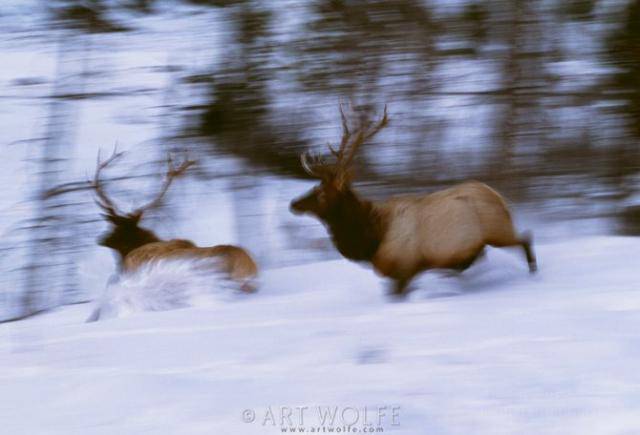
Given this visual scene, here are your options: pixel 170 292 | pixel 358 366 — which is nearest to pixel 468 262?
pixel 358 366

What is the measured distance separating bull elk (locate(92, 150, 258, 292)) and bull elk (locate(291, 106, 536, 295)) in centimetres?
102

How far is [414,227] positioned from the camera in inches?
250

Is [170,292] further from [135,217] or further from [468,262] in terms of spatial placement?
[468,262]

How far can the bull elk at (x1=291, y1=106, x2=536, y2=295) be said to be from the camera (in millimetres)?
6121

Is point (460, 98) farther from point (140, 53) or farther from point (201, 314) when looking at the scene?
point (201, 314)

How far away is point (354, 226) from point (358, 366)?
2.68 m

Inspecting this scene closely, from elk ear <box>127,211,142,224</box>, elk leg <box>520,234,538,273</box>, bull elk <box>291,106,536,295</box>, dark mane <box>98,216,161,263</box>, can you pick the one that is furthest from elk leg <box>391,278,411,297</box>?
elk ear <box>127,211,142,224</box>

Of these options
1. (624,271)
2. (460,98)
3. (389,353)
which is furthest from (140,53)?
(389,353)

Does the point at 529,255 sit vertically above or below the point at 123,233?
above

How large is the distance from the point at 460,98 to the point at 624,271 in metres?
5.93

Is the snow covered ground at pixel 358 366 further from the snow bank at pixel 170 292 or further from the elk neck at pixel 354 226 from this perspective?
the snow bank at pixel 170 292

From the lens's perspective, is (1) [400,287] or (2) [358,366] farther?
(1) [400,287]

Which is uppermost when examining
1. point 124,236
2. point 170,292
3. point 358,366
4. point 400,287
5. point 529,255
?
point 358,366

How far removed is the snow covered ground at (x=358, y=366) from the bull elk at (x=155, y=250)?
162 centimetres
